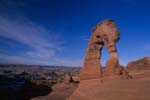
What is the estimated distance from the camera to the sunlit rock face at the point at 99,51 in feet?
70.6

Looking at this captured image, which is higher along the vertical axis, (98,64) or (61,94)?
(98,64)

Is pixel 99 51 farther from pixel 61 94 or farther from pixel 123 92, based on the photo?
pixel 61 94

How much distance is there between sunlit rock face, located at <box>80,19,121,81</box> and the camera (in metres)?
21.5

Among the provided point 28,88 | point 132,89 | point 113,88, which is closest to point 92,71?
point 113,88

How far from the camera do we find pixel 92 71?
24.8 m

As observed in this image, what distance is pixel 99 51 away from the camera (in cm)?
2509

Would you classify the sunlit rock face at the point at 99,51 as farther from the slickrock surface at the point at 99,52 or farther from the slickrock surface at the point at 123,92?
the slickrock surface at the point at 123,92

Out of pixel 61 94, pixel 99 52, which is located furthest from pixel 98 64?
pixel 61 94

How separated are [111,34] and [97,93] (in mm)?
7004

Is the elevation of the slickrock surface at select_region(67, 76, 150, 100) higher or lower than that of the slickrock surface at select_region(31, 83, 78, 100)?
higher

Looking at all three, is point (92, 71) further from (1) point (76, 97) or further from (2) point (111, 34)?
(2) point (111, 34)

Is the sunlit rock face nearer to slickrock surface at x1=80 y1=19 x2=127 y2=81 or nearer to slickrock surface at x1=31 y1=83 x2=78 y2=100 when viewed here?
slickrock surface at x1=80 y1=19 x2=127 y2=81

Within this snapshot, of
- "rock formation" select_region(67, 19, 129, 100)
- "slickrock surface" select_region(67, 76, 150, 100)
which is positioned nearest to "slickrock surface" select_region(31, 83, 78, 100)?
"rock formation" select_region(67, 19, 129, 100)

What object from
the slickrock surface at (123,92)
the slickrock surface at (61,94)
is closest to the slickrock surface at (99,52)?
the slickrock surface at (123,92)
